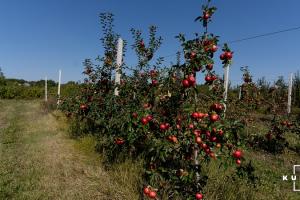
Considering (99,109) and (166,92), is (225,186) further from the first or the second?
(99,109)

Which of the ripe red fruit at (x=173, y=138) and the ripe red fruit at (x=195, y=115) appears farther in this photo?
the ripe red fruit at (x=173, y=138)

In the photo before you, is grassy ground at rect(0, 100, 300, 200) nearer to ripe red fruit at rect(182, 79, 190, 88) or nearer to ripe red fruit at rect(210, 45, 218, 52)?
ripe red fruit at rect(182, 79, 190, 88)

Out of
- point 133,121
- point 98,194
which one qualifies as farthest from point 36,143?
point 133,121

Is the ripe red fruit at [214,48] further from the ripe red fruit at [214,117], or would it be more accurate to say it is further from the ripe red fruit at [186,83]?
the ripe red fruit at [214,117]

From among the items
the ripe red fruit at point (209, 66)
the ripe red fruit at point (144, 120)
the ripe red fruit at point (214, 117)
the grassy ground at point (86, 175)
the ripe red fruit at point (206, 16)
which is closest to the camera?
the ripe red fruit at point (214, 117)

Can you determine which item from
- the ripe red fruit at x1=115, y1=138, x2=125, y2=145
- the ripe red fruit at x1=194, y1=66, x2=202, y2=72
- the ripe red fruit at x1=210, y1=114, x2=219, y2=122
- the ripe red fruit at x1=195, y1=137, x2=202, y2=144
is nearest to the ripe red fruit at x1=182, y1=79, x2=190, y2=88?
the ripe red fruit at x1=194, y1=66, x2=202, y2=72

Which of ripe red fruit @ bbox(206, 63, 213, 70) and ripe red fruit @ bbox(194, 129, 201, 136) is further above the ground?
ripe red fruit @ bbox(206, 63, 213, 70)

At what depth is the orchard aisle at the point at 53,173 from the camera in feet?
13.0

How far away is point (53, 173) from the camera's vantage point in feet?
15.8

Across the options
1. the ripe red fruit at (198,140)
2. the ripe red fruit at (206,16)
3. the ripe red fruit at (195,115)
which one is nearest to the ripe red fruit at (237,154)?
the ripe red fruit at (198,140)

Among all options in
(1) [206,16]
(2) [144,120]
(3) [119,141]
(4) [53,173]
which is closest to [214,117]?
(2) [144,120]

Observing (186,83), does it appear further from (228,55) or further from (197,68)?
(228,55)

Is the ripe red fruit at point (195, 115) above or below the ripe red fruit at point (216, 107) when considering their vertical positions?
below

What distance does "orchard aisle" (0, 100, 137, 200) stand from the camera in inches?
156
